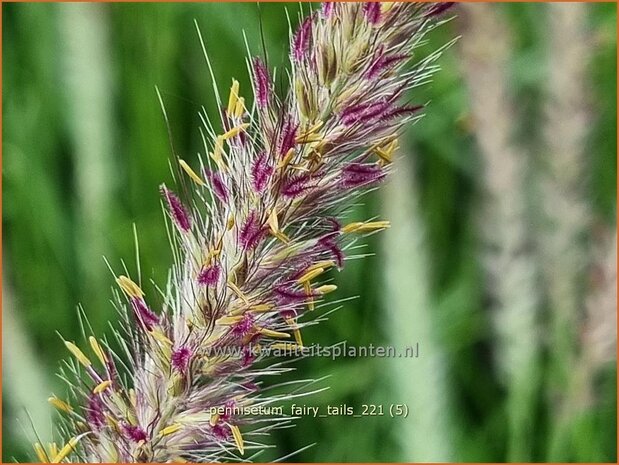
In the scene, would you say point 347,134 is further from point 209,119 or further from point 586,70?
point 586,70

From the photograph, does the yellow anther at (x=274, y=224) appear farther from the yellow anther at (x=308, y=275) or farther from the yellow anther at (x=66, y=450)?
the yellow anther at (x=66, y=450)

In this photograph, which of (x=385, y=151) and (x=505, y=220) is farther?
(x=505, y=220)

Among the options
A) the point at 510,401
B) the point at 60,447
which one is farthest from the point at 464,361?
the point at 60,447

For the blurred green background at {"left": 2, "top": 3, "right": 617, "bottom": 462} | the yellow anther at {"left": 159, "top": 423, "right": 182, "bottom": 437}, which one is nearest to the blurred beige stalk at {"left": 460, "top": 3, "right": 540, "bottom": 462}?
the blurred green background at {"left": 2, "top": 3, "right": 617, "bottom": 462}

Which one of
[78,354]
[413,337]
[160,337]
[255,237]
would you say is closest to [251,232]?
[255,237]

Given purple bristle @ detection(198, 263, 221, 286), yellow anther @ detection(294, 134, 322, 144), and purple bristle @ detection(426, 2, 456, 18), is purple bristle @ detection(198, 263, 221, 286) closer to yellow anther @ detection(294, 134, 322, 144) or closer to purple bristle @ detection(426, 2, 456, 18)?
yellow anther @ detection(294, 134, 322, 144)

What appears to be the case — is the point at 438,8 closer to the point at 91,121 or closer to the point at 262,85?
the point at 262,85

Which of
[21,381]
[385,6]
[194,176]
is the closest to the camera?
[385,6]
